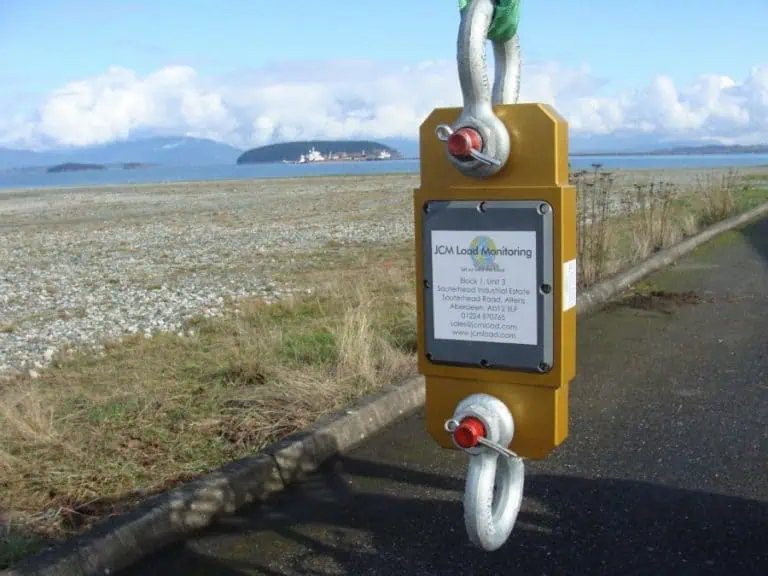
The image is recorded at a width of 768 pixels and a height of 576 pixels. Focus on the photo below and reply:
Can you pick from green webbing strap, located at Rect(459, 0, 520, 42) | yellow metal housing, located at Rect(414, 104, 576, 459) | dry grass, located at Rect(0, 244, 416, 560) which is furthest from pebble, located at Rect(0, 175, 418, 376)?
green webbing strap, located at Rect(459, 0, 520, 42)

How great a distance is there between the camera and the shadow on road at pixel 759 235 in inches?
519

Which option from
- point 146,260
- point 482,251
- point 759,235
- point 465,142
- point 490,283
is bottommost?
point 146,260

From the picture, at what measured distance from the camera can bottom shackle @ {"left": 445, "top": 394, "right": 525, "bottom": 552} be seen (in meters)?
2.77

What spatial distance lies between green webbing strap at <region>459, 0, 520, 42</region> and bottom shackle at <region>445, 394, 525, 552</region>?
1.23 m

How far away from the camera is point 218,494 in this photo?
423cm

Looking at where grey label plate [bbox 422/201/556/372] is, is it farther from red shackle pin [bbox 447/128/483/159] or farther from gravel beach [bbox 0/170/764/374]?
gravel beach [bbox 0/170/764/374]

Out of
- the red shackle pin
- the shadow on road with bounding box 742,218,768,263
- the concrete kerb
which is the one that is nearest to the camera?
the red shackle pin

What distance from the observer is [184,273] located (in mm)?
14953

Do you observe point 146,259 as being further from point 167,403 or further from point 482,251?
point 482,251

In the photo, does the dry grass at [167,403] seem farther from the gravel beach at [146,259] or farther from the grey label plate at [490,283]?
the grey label plate at [490,283]

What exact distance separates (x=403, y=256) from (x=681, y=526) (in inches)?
458

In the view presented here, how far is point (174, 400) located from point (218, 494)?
177cm

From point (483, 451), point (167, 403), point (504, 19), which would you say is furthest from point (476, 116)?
point (167, 403)

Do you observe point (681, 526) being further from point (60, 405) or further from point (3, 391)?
point (3, 391)
